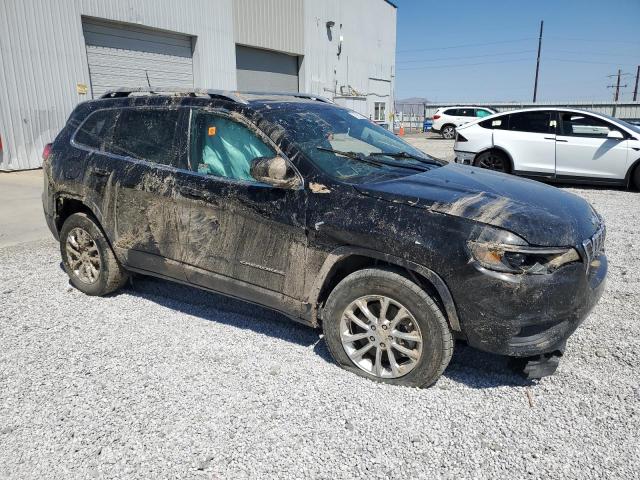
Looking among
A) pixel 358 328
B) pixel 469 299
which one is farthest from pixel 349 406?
pixel 469 299

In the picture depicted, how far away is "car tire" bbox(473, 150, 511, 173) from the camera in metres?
9.98

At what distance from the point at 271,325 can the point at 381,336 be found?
123 centimetres

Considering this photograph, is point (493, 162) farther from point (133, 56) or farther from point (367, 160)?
point (133, 56)

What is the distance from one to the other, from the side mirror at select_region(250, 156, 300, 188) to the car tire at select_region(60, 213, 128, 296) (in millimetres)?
1897

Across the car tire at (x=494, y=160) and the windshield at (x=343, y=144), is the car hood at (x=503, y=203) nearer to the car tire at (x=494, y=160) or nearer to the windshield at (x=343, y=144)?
the windshield at (x=343, y=144)

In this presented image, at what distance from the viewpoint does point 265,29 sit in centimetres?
2038

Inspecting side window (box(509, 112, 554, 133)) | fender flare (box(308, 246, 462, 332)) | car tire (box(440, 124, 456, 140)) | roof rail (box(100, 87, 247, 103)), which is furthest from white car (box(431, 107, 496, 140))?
fender flare (box(308, 246, 462, 332))

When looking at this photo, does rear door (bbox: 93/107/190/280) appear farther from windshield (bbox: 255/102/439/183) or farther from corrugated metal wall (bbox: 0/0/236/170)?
corrugated metal wall (bbox: 0/0/236/170)

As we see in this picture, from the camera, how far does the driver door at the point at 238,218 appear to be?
321 centimetres

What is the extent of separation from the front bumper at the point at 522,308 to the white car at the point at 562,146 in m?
7.64

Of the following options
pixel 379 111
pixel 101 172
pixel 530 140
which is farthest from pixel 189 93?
pixel 379 111

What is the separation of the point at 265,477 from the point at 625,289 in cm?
393

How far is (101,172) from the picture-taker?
414cm

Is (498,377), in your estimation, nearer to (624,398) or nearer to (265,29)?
(624,398)
